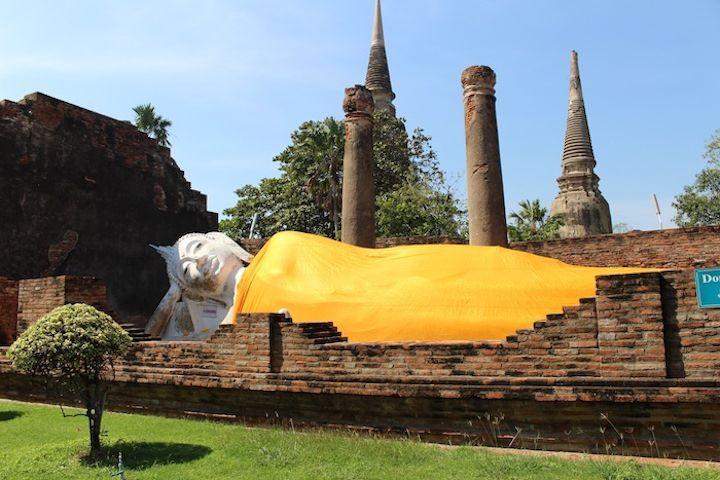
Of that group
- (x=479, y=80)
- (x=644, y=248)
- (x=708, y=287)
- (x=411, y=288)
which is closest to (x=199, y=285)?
(x=411, y=288)

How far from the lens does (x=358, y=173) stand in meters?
13.3

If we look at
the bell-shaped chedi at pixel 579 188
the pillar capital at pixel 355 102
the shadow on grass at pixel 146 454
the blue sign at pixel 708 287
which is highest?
the bell-shaped chedi at pixel 579 188

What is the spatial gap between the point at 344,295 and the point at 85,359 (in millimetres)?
3910

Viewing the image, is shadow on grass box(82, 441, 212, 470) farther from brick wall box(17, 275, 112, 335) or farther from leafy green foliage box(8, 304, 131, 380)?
brick wall box(17, 275, 112, 335)

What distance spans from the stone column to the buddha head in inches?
87.7

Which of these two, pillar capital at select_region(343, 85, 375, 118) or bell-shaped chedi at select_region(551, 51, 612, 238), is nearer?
pillar capital at select_region(343, 85, 375, 118)

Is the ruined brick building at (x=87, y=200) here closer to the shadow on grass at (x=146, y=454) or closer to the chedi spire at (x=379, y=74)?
the shadow on grass at (x=146, y=454)

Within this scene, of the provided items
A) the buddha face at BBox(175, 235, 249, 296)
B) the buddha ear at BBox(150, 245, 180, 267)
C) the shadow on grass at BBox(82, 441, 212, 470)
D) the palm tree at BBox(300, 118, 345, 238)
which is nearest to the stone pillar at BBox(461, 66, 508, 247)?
the buddha face at BBox(175, 235, 249, 296)

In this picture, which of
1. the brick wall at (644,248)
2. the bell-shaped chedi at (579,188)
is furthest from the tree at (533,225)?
the brick wall at (644,248)

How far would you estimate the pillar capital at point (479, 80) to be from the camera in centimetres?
1234

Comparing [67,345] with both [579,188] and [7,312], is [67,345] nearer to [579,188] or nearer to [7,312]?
[7,312]

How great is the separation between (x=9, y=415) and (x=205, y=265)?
4991 millimetres

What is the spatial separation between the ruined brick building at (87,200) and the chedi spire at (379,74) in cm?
2247

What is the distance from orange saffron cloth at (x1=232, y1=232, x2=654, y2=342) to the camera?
7910mm
